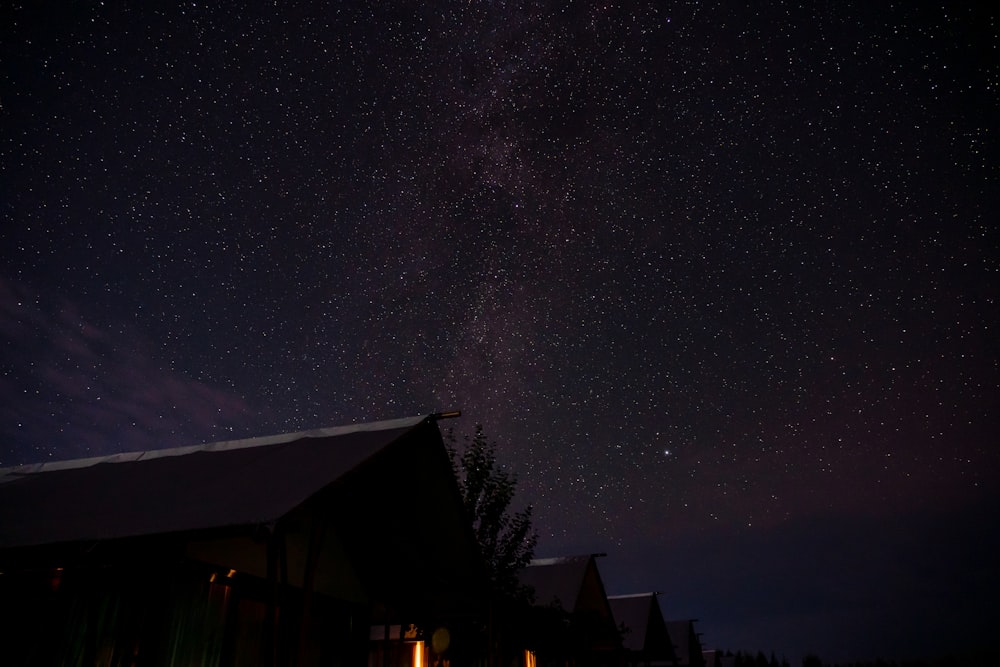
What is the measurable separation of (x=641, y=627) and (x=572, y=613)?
957 centimetres

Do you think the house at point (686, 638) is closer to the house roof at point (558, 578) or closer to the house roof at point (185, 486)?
the house roof at point (558, 578)

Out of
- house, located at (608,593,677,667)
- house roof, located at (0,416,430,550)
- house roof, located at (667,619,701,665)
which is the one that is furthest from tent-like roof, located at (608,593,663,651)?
house roof, located at (0,416,430,550)

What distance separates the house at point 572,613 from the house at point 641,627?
1499 millimetres

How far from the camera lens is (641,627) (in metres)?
25.7

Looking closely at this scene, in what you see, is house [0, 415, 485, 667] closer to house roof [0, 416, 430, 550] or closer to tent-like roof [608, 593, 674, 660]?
house roof [0, 416, 430, 550]

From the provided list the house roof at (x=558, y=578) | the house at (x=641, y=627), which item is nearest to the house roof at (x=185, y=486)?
the house roof at (x=558, y=578)

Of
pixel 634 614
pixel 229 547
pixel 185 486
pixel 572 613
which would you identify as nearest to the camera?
pixel 185 486

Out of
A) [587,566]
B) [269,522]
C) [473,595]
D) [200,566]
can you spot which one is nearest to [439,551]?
[473,595]

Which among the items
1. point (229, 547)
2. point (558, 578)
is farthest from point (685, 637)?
point (229, 547)

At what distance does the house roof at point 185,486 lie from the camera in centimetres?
520

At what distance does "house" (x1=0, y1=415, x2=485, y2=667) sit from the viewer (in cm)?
527

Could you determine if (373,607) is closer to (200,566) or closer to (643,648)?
(200,566)

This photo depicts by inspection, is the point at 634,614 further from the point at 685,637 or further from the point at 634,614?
the point at 685,637

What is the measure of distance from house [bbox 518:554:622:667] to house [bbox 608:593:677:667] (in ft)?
4.92
